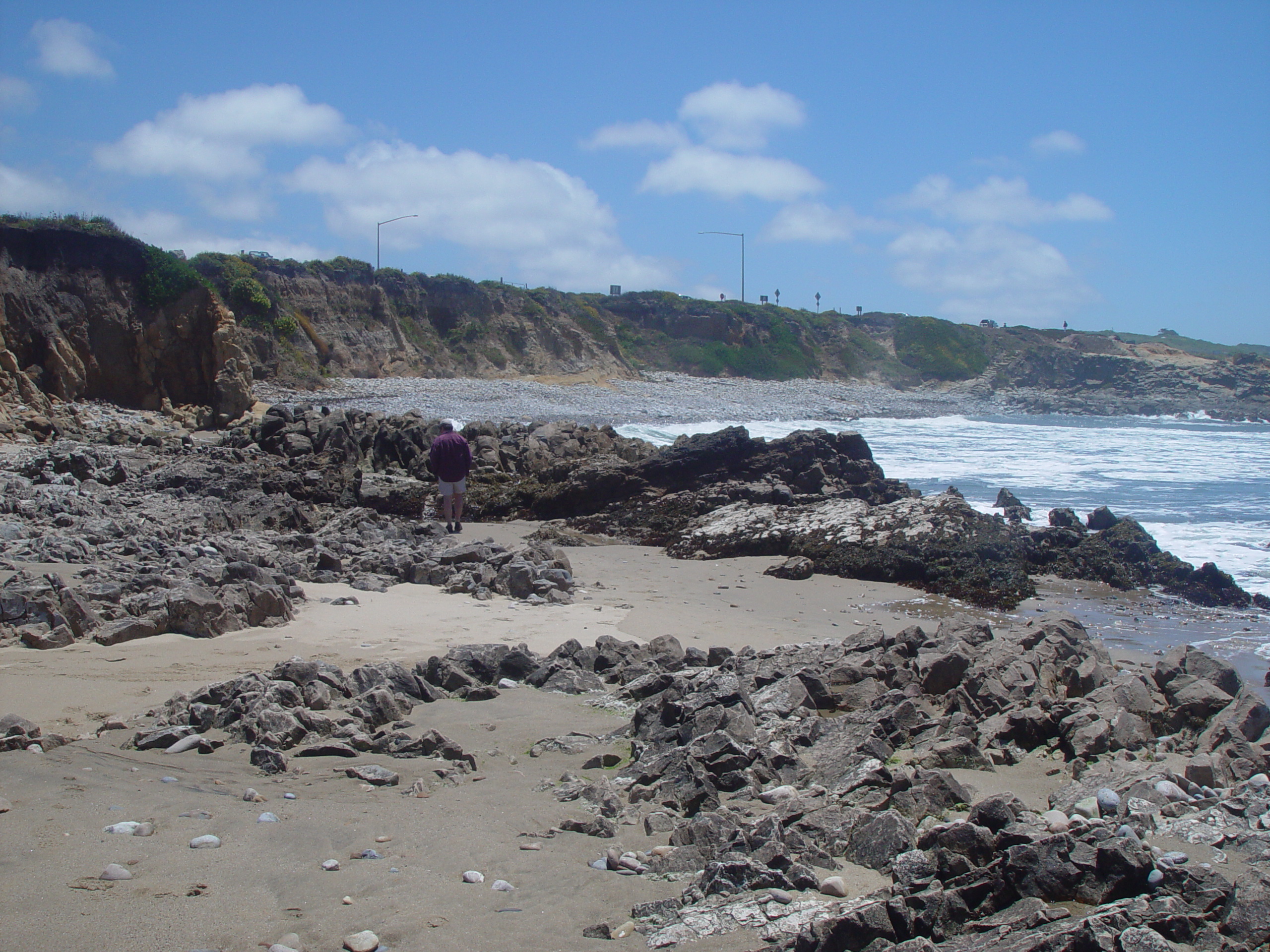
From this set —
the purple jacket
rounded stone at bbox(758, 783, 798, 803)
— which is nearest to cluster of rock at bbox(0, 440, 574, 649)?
the purple jacket

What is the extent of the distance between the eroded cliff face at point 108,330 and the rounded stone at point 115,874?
69.6 feet

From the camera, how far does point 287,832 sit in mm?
3545

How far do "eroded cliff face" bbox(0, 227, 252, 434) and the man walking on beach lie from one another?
40.9 feet

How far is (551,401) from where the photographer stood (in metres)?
42.3

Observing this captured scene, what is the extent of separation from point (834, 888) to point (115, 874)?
2.41 m

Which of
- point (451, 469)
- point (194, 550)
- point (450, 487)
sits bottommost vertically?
point (194, 550)

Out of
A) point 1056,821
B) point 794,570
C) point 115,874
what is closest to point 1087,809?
point 1056,821

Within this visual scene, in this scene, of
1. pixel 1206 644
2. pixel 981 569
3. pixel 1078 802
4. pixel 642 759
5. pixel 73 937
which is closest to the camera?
pixel 73 937

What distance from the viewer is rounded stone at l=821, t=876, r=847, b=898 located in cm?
313

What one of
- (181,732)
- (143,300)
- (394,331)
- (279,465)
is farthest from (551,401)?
(181,732)

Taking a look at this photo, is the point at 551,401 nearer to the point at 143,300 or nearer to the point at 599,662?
the point at 143,300

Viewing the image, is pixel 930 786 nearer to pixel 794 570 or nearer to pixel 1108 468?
pixel 794 570

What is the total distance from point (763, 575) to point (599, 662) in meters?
4.80

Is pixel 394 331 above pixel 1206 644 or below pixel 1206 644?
above
